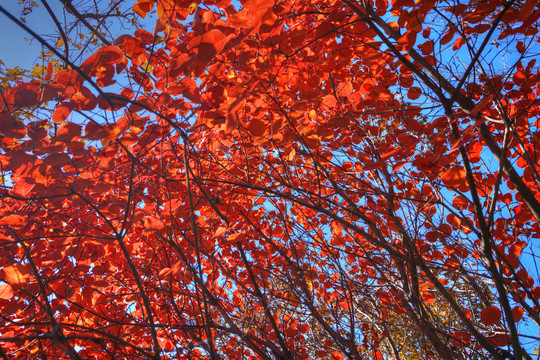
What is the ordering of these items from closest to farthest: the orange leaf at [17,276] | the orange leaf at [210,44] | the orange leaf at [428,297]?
1. the orange leaf at [210,44]
2. the orange leaf at [17,276]
3. the orange leaf at [428,297]

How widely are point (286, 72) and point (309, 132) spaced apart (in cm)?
58

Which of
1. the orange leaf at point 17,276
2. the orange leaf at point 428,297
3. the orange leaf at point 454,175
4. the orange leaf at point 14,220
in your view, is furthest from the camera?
the orange leaf at point 428,297

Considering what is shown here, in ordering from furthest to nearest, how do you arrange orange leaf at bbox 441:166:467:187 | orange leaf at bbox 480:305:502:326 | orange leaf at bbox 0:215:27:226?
orange leaf at bbox 480:305:502:326 < orange leaf at bbox 0:215:27:226 < orange leaf at bbox 441:166:467:187

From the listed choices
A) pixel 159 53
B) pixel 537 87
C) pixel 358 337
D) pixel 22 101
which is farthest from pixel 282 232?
pixel 537 87

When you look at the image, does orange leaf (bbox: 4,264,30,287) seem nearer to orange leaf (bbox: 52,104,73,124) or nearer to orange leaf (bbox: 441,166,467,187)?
orange leaf (bbox: 52,104,73,124)

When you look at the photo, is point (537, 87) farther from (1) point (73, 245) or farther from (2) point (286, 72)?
(1) point (73, 245)

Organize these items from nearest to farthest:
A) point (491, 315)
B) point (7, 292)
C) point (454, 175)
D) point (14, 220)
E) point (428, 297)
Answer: point (454, 175) → point (7, 292) → point (14, 220) → point (491, 315) → point (428, 297)

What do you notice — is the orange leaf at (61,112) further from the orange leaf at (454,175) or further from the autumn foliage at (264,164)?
the orange leaf at (454,175)

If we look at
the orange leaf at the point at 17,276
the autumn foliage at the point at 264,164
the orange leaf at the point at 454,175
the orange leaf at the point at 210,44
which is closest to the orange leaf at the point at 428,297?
the autumn foliage at the point at 264,164

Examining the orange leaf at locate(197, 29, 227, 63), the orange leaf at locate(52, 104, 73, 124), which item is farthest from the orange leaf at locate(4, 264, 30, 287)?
the orange leaf at locate(197, 29, 227, 63)

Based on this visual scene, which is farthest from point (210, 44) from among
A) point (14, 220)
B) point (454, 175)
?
point (14, 220)

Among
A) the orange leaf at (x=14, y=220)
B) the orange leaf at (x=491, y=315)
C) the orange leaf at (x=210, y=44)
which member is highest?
the orange leaf at (x=14, y=220)

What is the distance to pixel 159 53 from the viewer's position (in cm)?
238

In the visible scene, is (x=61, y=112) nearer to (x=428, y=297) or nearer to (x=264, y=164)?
(x=264, y=164)
